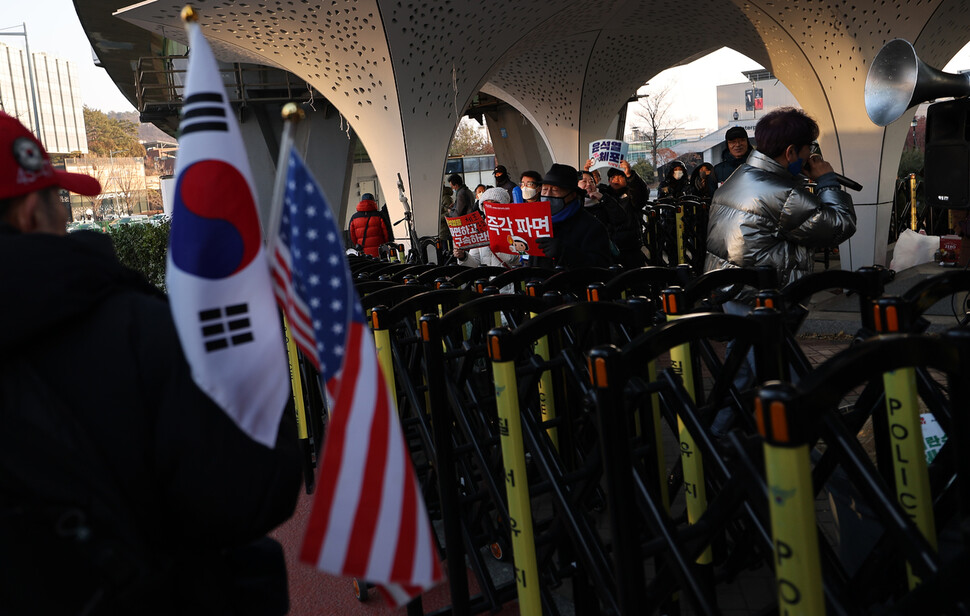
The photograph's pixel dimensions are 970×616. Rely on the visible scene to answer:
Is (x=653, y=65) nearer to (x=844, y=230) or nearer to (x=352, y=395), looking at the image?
(x=844, y=230)

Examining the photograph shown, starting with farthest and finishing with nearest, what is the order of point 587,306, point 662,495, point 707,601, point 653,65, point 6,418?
point 653,65 → point 662,495 → point 587,306 → point 707,601 → point 6,418

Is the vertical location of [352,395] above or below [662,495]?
above

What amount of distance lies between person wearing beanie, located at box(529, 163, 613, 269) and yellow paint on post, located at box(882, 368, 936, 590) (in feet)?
11.4

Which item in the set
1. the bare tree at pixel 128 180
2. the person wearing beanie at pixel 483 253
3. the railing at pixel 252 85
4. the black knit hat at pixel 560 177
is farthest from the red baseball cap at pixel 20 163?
the bare tree at pixel 128 180

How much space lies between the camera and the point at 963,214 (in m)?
10.2

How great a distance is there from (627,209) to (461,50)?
19.0ft

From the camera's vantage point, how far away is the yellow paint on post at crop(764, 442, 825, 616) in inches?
59.6

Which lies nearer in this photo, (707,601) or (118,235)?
(707,601)

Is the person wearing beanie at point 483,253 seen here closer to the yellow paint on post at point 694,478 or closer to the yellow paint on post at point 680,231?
the yellow paint on post at point 680,231

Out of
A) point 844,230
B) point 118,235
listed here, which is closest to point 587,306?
point 844,230

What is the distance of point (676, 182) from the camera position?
1736cm

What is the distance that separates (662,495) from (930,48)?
35.8ft

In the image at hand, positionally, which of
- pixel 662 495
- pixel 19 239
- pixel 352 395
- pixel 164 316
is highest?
pixel 19 239

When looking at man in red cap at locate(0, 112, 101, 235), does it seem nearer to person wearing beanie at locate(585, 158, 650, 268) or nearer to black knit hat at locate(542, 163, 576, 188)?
black knit hat at locate(542, 163, 576, 188)
